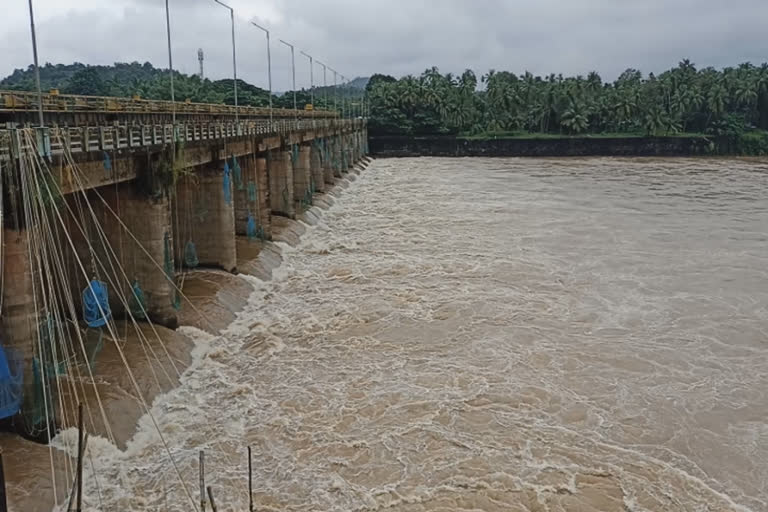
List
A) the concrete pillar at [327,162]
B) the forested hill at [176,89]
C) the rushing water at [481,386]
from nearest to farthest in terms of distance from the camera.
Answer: the rushing water at [481,386], the concrete pillar at [327,162], the forested hill at [176,89]

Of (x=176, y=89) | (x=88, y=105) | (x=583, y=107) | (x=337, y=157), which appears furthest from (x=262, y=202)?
(x=583, y=107)

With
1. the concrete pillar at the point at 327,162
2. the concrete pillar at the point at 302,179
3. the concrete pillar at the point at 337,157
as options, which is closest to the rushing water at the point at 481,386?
the concrete pillar at the point at 302,179

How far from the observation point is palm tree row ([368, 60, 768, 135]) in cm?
11525

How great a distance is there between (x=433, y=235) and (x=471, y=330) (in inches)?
707

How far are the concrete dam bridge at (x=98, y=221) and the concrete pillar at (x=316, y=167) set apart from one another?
14.7 m

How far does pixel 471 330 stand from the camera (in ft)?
75.3

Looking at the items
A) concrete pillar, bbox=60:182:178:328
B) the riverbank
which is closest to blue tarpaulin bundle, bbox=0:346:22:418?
the riverbank

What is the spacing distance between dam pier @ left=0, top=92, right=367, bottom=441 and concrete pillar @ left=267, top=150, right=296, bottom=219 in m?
0.07

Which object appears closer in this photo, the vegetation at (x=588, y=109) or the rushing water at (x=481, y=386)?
the rushing water at (x=481, y=386)

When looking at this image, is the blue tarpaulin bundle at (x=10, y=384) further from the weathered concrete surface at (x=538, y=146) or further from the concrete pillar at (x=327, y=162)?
the weathered concrete surface at (x=538, y=146)

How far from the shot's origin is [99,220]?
22109mm

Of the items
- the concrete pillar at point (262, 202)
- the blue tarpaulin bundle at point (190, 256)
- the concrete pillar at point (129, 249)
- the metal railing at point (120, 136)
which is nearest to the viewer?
the metal railing at point (120, 136)

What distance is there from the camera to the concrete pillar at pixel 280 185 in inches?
1657

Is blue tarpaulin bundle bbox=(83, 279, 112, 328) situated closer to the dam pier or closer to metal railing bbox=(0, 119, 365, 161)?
the dam pier
